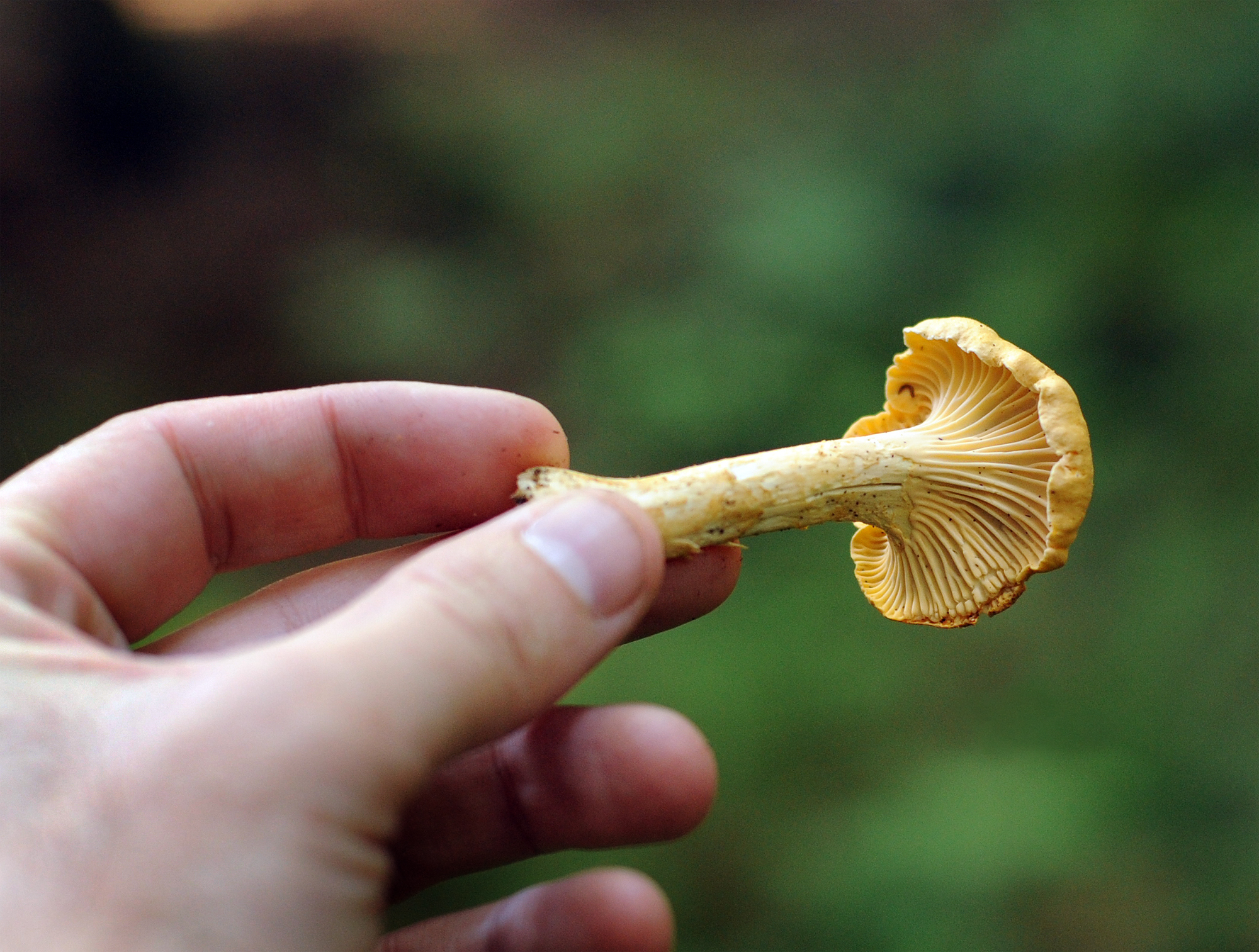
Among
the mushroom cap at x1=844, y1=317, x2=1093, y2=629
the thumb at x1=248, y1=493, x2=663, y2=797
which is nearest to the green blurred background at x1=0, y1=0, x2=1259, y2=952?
the mushroom cap at x1=844, y1=317, x2=1093, y2=629

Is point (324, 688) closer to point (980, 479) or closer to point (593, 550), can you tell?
point (593, 550)

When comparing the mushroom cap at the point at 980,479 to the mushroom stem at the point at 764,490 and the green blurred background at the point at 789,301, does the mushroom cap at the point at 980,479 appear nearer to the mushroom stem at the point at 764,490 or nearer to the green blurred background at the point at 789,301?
the mushroom stem at the point at 764,490

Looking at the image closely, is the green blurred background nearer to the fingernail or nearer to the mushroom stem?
the mushroom stem

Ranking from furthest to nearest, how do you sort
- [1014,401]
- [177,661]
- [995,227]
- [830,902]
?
[995,227] < [830,902] < [1014,401] < [177,661]

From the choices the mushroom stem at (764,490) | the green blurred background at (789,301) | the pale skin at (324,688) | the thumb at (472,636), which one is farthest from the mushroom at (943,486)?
the green blurred background at (789,301)

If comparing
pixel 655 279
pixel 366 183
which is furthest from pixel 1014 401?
pixel 366 183

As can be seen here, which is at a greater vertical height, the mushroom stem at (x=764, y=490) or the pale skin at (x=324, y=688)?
the mushroom stem at (x=764, y=490)

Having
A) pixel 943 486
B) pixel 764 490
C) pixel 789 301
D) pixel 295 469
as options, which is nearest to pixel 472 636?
pixel 764 490

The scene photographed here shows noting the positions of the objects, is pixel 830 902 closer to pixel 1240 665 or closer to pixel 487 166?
pixel 1240 665
